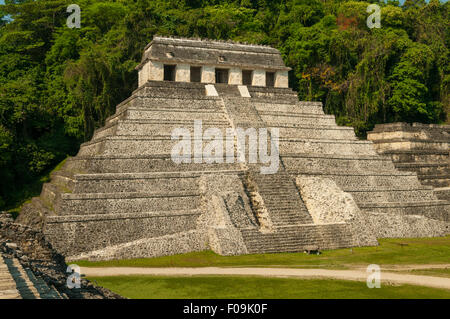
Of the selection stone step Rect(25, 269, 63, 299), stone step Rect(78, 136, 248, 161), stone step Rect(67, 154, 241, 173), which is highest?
stone step Rect(78, 136, 248, 161)

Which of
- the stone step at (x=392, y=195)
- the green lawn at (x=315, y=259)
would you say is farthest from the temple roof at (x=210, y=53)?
the green lawn at (x=315, y=259)

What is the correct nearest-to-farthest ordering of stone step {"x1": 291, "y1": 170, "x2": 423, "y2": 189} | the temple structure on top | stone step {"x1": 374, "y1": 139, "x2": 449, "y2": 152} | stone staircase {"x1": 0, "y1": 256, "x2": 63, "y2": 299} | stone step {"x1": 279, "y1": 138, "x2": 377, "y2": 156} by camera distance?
stone staircase {"x1": 0, "y1": 256, "x2": 63, "y2": 299} < stone step {"x1": 291, "y1": 170, "x2": 423, "y2": 189} < stone step {"x1": 279, "y1": 138, "x2": 377, "y2": 156} < the temple structure on top < stone step {"x1": 374, "y1": 139, "x2": 449, "y2": 152}

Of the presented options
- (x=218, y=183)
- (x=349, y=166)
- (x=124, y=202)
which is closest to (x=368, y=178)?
(x=349, y=166)

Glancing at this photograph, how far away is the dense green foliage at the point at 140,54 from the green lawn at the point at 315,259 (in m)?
15.6

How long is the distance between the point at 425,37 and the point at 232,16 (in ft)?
61.7

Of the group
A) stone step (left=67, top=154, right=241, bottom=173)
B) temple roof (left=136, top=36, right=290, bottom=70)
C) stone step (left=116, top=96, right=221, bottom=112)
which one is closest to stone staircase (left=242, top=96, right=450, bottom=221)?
stone step (left=116, top=96, right=221, bottom=112)

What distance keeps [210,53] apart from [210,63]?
963 mm

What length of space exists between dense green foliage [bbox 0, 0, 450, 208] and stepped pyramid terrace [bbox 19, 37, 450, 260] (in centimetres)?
520

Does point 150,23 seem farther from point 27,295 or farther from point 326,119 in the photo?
point 27,295

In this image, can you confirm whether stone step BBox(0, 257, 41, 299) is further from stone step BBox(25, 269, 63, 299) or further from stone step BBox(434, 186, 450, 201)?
stone step BBox(434, 186, 450, 201)

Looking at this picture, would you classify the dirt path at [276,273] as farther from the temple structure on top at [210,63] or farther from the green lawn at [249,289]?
the temple structure on top at [210,63]

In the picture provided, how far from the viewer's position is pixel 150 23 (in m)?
38.5

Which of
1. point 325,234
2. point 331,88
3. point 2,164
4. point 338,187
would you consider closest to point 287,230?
point 325,234

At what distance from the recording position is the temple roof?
2995 cm
